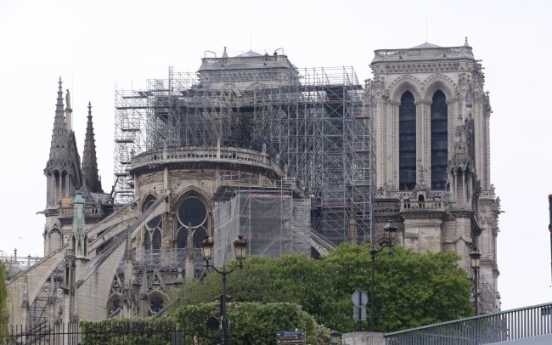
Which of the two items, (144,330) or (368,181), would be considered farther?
(368,181)

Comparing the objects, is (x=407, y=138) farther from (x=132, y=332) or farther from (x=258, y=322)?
(x=132, y=332)

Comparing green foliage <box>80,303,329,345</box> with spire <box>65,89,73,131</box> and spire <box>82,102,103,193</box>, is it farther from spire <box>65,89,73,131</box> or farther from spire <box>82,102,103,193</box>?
spire <box>82,102,103,193</box>

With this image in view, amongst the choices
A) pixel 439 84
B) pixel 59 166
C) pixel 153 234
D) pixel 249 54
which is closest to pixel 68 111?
pixel 59 166

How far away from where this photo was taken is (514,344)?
4534cm

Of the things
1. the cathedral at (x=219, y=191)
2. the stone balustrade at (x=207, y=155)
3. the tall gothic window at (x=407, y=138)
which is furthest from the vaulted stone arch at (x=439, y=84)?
the stone balustrade at (x=207, y=155)

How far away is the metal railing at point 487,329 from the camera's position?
45438mm

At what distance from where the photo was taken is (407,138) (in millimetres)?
153000

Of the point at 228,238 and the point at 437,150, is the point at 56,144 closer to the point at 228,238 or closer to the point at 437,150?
the point at 228,238

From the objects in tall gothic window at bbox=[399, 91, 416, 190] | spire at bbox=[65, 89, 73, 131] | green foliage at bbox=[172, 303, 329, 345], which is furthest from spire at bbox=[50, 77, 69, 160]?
green foliage at bbox=[172, 303, 329, 345]

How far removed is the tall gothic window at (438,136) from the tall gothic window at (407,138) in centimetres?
156

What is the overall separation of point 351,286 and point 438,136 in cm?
5953

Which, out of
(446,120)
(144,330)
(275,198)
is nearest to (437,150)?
(446,120)

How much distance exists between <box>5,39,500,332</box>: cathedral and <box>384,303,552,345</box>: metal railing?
148 feet

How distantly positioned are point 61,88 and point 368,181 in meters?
21.4
